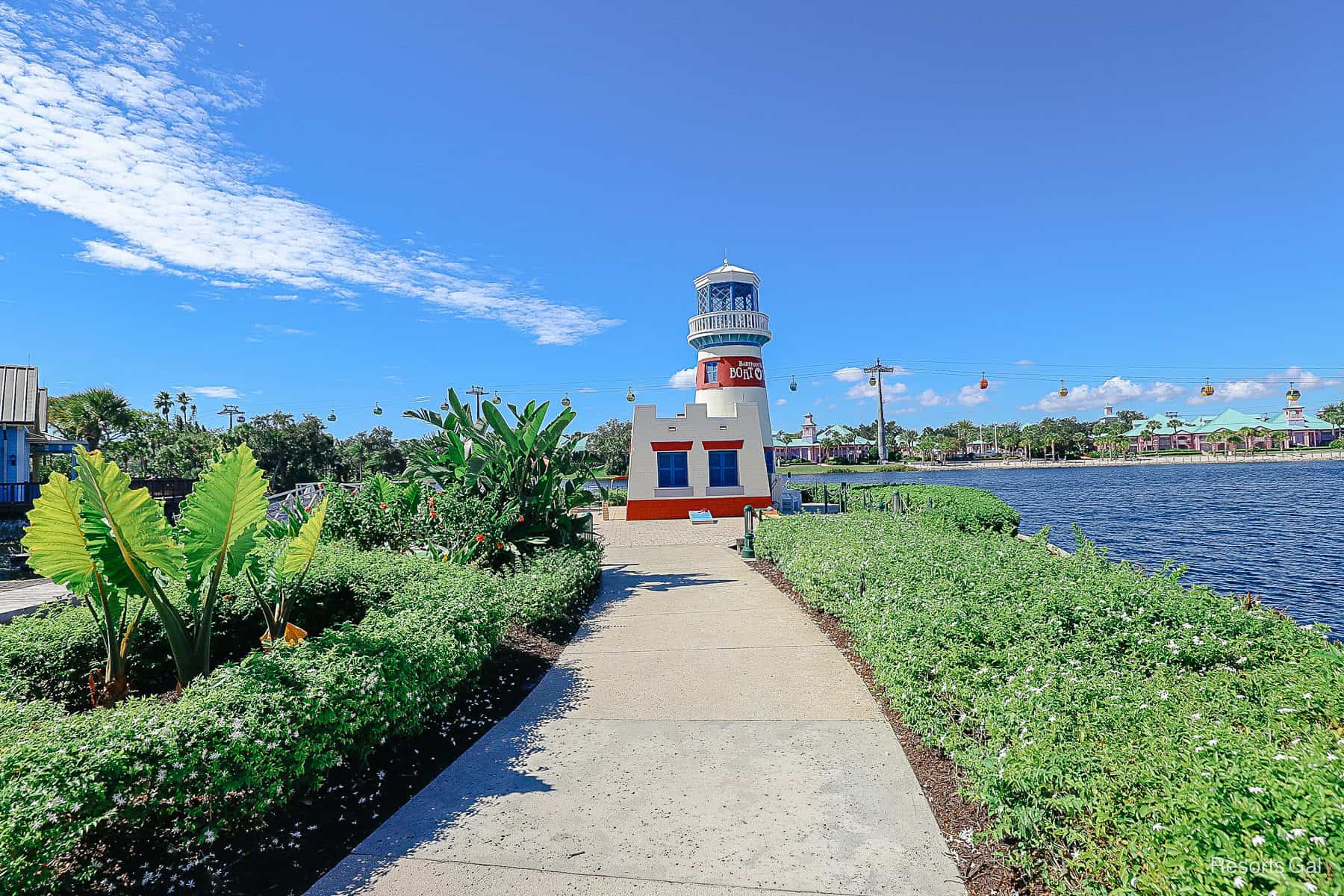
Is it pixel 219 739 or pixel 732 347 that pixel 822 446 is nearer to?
pixel 732 347

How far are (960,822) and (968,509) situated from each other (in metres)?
14.0

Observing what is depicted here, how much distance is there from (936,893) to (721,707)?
2494 millimetres

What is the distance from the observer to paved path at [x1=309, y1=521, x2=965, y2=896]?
3166 millimetres

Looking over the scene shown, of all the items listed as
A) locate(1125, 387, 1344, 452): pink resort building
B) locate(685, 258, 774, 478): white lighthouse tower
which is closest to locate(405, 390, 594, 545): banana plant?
locate(685, 258, 774, 478): white lighthouse tower

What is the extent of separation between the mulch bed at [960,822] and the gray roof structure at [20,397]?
3058 centimetres

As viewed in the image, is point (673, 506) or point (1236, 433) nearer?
point (673, 506)

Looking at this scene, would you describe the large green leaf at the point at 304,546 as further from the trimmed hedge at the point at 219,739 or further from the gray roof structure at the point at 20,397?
the gray roof structure at the point at 20,397

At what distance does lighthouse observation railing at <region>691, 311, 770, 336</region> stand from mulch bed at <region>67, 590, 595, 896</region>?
23096 millimetres

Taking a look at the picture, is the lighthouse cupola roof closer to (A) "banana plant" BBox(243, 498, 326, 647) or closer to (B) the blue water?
(B) the blue water

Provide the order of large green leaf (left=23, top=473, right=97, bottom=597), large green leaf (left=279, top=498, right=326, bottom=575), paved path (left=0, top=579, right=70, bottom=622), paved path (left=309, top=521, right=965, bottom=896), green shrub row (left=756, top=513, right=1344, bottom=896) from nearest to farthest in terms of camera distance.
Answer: green shrub row (left=756, top=513, right=1344, bottom=896)
paved path (left=309, top=521, right=965, bottom=896)
large green leaf (left=23, top=473, right=97, bottom=597)
large green leaf (left=279, top=498, right=326, bottom=575)
paved path (left=0, top=579, right=70, bottom=622)

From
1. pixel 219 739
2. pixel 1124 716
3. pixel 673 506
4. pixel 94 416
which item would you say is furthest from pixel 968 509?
pixel 94 416

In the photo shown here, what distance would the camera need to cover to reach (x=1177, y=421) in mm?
132750

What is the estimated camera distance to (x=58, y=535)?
13.2ft

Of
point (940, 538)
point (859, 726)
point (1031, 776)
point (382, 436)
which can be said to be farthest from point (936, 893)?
point (382, 436)
